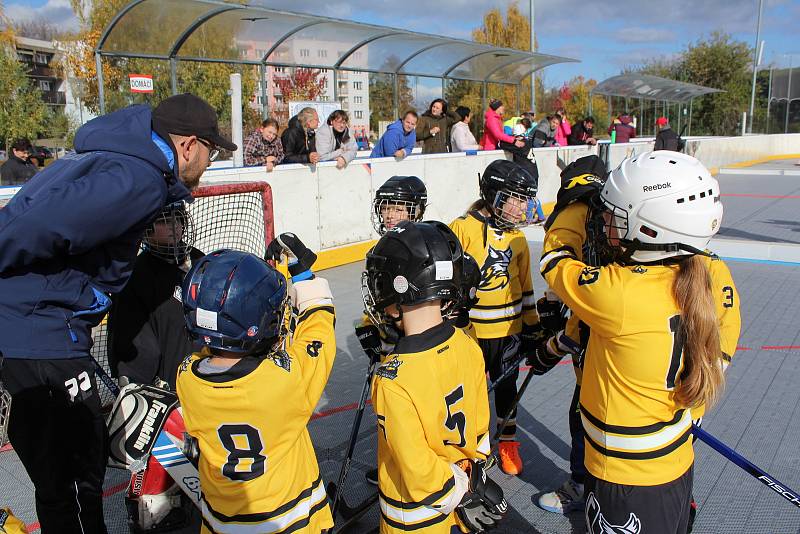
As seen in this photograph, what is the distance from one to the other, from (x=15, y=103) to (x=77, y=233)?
2432 cm

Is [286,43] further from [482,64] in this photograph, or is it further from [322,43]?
[482,64]

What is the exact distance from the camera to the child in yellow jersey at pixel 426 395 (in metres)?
2.02

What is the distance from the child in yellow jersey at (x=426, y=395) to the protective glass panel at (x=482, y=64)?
13.4 m

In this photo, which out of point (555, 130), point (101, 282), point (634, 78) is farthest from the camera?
point (634, 78)

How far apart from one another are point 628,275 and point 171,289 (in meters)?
2.14

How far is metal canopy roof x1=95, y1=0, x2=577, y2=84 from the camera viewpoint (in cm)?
838

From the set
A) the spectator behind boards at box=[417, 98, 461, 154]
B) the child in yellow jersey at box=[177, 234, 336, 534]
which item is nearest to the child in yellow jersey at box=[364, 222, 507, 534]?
the child in yellow jersey at box=[177, 234, 336, 534]

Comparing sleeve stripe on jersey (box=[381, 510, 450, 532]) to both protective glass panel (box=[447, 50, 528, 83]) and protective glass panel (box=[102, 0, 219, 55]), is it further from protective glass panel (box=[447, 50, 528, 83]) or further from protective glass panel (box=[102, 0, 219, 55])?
protective glass panel (box=[447, 50, 528, 83])

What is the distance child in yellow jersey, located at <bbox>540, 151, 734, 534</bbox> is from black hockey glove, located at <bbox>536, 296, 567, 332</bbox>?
2.89ft

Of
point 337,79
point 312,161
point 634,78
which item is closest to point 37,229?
point 312,161

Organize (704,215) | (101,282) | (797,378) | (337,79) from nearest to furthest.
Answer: (704,215) → (101,282) → (797,378) → (337,79)

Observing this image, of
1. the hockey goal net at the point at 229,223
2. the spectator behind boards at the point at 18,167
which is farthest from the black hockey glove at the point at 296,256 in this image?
the spectator behind boards at the point at 18,167

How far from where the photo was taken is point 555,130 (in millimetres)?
16094

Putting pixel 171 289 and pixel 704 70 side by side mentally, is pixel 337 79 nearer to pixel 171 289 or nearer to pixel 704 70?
pixel 171 289
